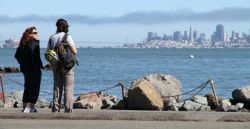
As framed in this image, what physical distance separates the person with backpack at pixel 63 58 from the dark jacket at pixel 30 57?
25 cm

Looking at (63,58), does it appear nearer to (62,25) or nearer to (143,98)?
(62,25)

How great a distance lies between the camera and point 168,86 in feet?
69.1

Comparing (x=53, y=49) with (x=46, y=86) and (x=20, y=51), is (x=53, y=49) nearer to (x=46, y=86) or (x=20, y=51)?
(x=20, y=51)

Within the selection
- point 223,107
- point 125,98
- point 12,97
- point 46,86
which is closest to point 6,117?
point 125,98

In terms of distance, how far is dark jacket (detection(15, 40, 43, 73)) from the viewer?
12445 mm

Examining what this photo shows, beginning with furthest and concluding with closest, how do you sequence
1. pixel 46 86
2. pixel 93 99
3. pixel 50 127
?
pixel 46 86, pixel 93 99, pixel 50 127

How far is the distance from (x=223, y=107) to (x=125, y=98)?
7.89ft

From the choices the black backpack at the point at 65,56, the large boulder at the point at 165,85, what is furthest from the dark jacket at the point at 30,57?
the large boulder at the point at 165,85

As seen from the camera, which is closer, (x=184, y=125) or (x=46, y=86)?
(x=184, y=125)

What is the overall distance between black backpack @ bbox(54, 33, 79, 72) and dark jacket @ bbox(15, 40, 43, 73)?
1.51ft

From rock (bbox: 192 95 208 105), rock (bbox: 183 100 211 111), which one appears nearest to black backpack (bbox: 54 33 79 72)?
rock (bbox: 183 100 211 111)

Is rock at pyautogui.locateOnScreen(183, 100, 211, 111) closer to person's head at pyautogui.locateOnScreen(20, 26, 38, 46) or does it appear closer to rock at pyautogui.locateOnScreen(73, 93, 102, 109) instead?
rock at pyautogui.locateOnScreen(73, 93, 102, 109)

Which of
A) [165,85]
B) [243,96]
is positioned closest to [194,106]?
[243,96]

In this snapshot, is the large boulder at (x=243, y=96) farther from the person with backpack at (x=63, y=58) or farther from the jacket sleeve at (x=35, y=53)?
the jacket sleeve at (x=35, y=53)
